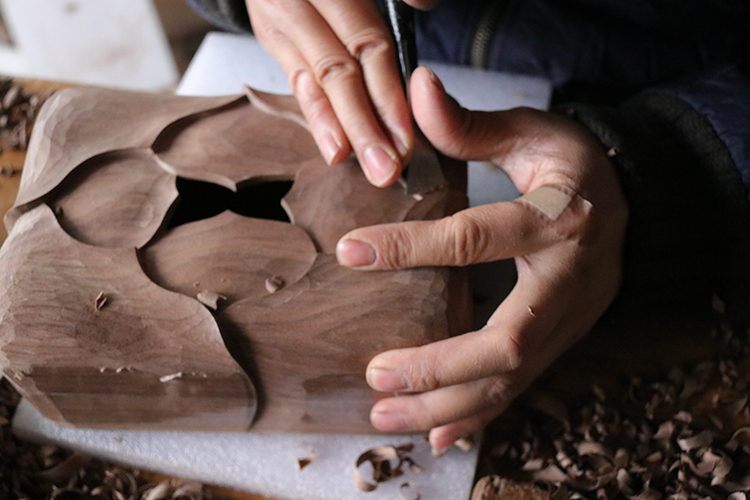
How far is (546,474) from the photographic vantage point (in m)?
0.84

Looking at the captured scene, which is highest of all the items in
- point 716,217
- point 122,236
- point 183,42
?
point 122,236

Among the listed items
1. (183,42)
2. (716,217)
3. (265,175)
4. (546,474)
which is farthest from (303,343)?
(183,42)

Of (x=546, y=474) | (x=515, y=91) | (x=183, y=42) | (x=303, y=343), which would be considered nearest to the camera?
(x=303, y=343)

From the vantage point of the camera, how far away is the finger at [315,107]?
2.67ft

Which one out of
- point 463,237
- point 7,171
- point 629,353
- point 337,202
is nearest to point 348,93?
point 337,202

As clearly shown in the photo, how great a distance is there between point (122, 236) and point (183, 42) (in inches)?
66.6

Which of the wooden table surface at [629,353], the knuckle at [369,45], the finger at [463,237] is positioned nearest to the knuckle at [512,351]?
the finger at [463,237]

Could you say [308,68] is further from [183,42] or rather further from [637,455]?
[183,42]

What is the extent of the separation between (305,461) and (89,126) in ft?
1.76

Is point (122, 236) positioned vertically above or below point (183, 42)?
above

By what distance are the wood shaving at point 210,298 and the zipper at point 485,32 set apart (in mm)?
825

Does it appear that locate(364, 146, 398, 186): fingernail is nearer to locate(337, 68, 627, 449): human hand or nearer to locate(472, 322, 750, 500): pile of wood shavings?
locate(337, 68, 627, 449): human hand

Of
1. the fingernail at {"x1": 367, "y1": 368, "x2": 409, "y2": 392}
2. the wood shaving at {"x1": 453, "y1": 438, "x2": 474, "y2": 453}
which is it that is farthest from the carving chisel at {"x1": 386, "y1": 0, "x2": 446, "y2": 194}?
the wood shaving at {"x1": 453, "y1": 438, "x2": 474, "y2": 453}

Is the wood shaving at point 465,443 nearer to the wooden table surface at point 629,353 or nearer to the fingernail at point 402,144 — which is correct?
the wooden table surface at point 629,353
